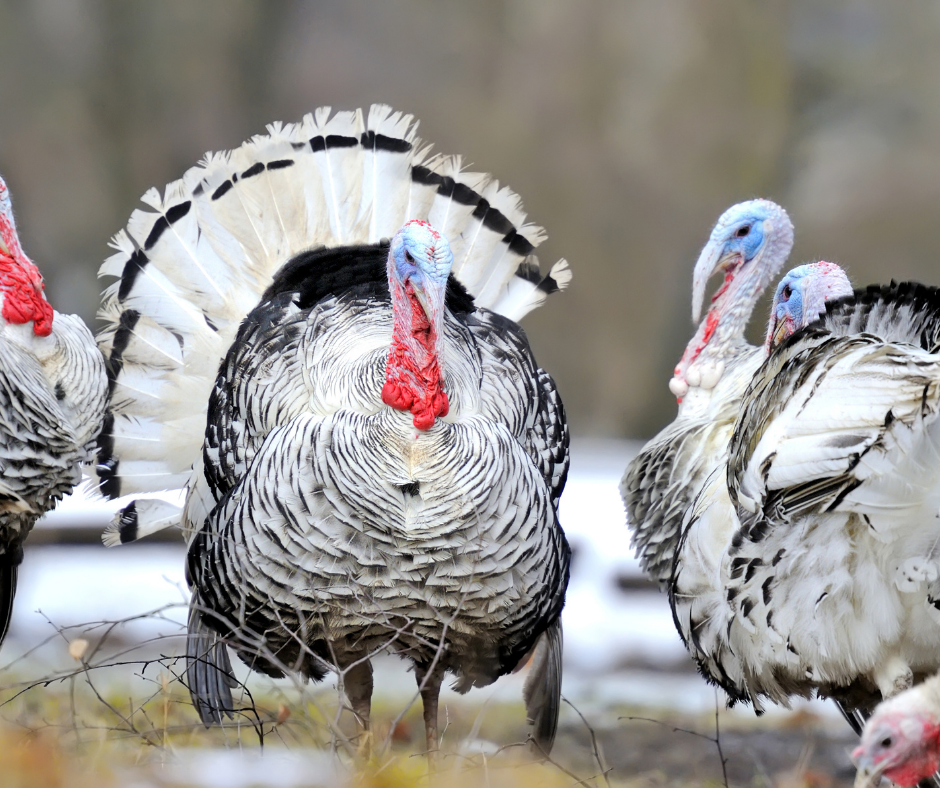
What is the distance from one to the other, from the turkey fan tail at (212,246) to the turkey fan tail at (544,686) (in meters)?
1.24

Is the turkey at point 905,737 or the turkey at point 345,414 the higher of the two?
the turkey at point 345,414

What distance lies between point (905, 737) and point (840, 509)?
0.43 metres

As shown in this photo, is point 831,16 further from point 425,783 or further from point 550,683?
point 425,783

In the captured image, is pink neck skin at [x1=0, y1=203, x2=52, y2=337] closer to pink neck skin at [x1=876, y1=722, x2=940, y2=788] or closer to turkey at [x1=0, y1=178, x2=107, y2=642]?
turkey at [x1=0, y1=178, x2=107, y2=642]

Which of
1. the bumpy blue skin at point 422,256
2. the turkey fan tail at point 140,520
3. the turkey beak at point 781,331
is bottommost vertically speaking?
the turkey fan tail at point 140,520

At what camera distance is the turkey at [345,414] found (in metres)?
2.85

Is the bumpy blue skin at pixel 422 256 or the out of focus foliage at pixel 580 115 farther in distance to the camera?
the out of focus foliage at pixel 580 115

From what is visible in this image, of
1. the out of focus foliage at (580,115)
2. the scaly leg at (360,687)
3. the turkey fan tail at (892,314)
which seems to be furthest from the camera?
the out of focus foliage at (580,115)

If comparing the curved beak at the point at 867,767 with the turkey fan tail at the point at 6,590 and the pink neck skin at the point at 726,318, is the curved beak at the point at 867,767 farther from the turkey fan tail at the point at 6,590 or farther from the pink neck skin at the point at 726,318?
the turkey fan tail at the point at 6,590

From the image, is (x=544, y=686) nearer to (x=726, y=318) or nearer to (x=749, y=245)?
(x=726, y=318)

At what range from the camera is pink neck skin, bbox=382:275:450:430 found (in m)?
2.92

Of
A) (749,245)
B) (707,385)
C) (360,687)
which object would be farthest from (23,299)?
(749,245)

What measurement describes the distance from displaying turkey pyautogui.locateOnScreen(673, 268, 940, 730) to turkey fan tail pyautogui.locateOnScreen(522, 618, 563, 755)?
71cm

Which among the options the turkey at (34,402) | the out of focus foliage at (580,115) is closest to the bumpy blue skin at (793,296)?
the turkey at (34,402)
